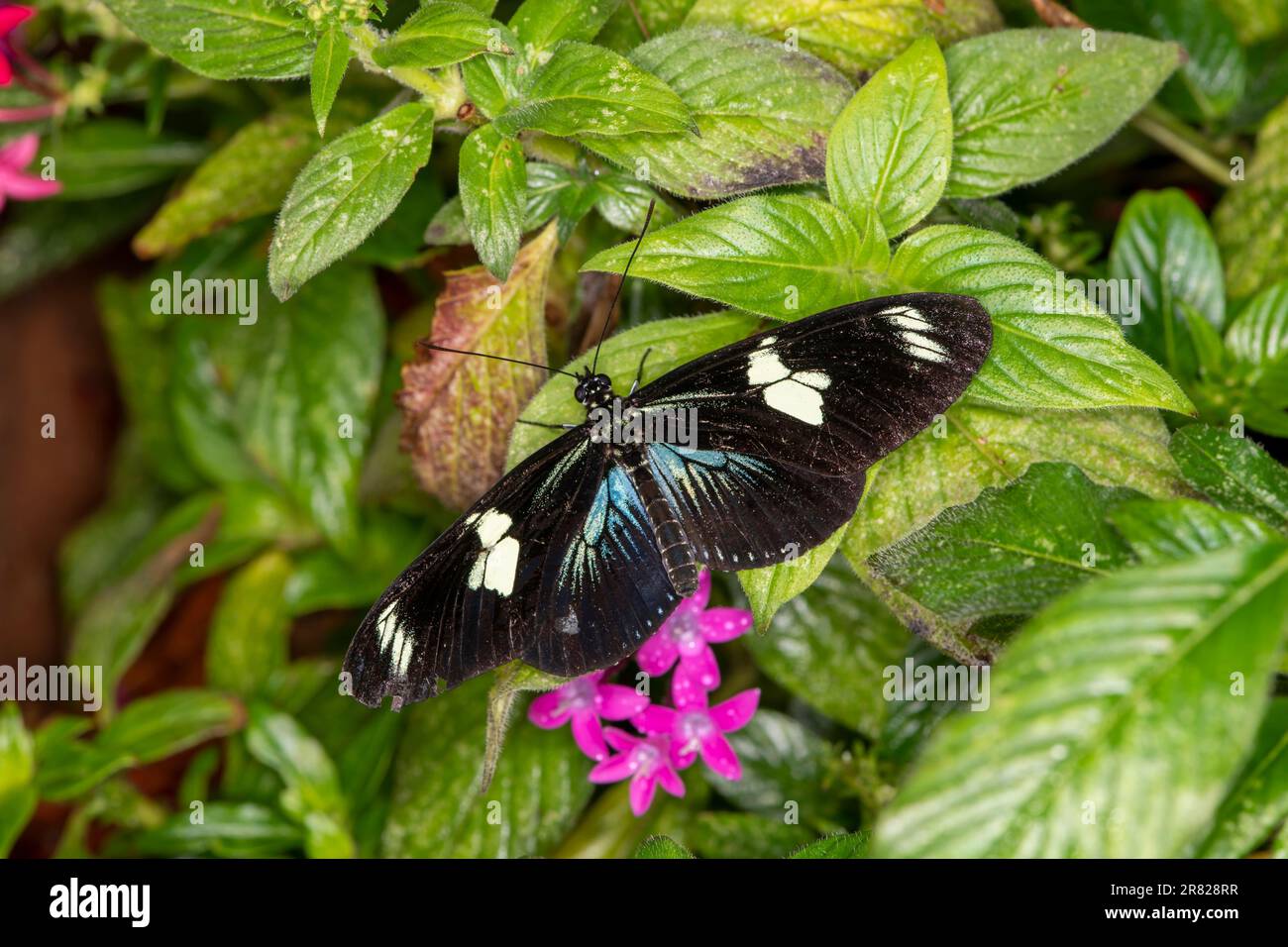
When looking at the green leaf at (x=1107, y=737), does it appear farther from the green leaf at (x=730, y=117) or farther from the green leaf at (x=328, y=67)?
the green leaf at (x=328, y=67)

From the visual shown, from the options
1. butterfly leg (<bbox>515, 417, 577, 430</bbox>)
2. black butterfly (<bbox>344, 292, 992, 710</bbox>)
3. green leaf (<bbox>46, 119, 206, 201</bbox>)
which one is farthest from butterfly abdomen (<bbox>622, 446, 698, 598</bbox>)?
green leaf (<bbox>46, 119, 206, 201</bbox>)

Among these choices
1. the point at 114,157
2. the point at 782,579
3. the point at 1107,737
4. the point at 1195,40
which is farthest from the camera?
the point at 114,157

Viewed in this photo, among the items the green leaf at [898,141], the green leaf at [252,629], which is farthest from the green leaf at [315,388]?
the green leaf at [898,141]

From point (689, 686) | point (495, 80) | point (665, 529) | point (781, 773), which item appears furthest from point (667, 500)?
point (781, 773)

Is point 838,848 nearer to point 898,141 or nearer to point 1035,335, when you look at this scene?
point 1035,335

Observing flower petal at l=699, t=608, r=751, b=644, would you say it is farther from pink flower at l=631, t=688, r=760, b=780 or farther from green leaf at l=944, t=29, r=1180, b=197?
green leaf at l=944, t=29, r=1180, b=197
